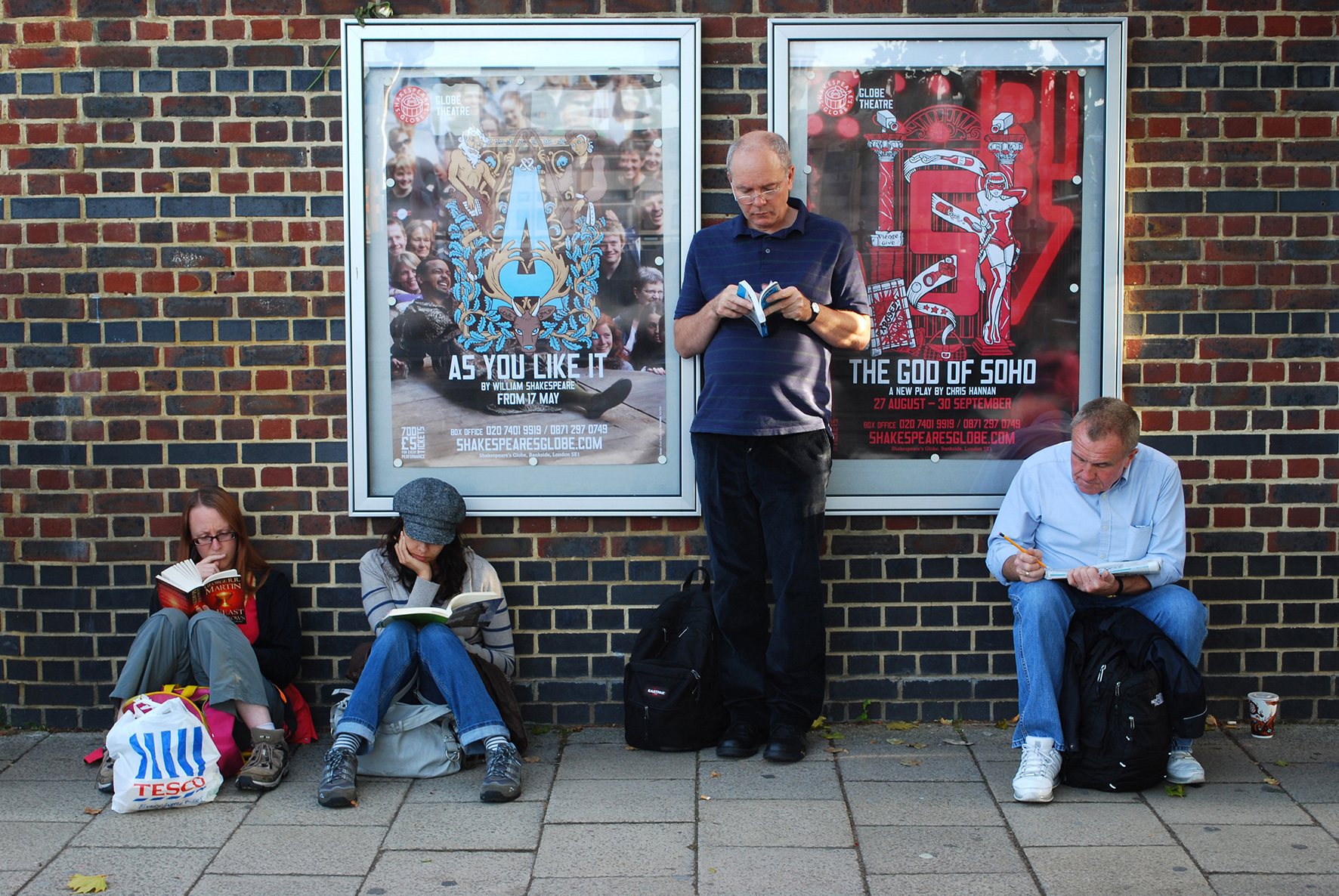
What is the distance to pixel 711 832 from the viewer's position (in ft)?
11.4

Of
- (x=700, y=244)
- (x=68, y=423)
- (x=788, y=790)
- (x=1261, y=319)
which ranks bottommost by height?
(x=788, y=790)

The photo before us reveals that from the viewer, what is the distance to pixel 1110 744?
12.2 ft

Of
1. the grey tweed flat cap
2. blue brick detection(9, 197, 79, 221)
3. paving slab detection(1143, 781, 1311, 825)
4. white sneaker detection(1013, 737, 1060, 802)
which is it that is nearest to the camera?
paving slab detection(1143, 781, 1311, 825)

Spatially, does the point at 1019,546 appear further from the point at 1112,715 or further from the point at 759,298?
the point at 759,298

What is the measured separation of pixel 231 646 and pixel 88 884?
3.07ft

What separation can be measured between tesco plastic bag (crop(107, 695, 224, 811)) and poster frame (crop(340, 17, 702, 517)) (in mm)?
1058

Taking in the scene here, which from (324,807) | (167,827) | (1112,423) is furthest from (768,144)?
(167,827)

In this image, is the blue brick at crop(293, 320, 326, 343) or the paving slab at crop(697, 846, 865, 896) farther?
the blue brick at crop(293, 320, 326, 343)

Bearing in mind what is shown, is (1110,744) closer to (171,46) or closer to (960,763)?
(960,763)

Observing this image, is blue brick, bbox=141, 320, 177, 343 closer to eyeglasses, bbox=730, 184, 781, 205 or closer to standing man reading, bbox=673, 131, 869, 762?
standing man reading, bbox=673, 131, 869, 762

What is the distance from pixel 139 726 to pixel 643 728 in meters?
1.74

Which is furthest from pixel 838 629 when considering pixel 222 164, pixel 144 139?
pixel 144 139

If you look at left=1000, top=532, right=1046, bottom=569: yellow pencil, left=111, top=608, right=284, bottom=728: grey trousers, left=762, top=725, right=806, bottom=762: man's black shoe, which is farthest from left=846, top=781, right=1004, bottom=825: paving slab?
left=111, top=608, right=284, bottom=728: grey trousers

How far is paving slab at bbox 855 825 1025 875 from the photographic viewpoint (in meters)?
3.24
